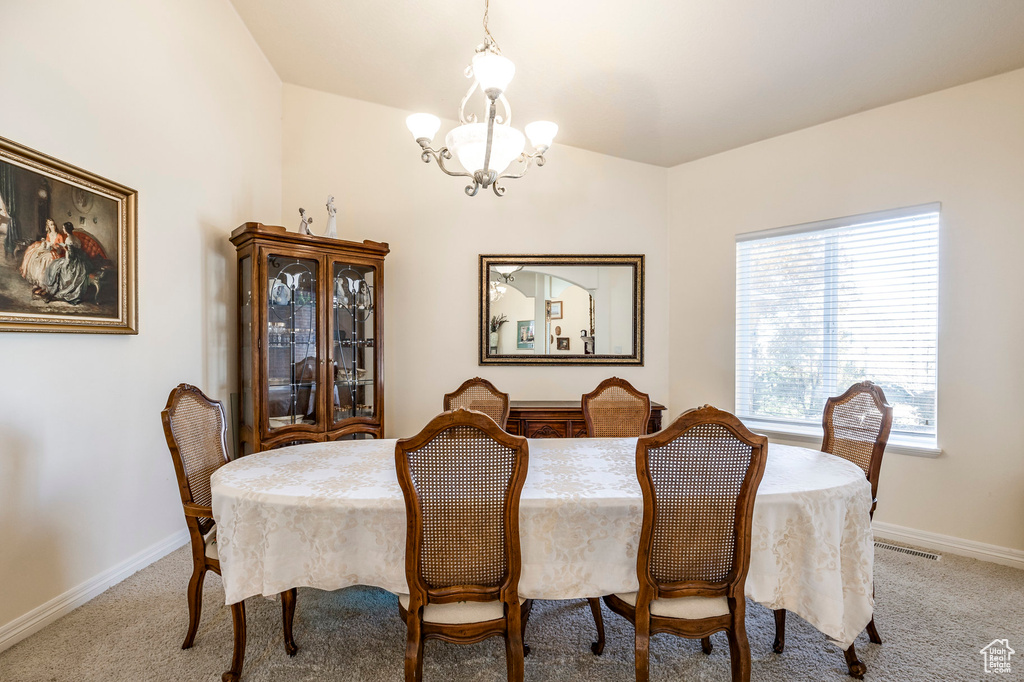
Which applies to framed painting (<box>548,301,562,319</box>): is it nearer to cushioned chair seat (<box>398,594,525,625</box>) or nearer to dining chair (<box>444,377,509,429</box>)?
dining chair (<box>444,377,509,429</box>)

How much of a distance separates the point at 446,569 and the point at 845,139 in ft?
11.7

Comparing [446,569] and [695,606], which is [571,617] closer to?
[695,606]

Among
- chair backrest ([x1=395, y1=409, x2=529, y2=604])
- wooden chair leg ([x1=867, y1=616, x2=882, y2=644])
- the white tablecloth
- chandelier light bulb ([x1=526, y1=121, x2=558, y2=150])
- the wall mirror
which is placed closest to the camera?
chair backrest ([x1=395, y1=409, x2=529, y2=604])

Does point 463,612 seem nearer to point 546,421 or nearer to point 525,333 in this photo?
point 546,421

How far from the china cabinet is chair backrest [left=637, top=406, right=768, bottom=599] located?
253 centimetres

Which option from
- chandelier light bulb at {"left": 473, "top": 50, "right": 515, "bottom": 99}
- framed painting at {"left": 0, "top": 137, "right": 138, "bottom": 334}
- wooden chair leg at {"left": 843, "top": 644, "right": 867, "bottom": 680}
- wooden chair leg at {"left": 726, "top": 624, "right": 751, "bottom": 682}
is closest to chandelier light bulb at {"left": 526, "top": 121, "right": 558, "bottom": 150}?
chandelier light bulb at {"left": 473, "top": 50, "right": 515, "bottom": 99}

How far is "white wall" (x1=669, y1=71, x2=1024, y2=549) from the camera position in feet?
8.55

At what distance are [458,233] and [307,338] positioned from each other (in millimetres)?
1483

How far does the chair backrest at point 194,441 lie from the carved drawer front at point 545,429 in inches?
77.0

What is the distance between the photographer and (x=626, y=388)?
2912mm

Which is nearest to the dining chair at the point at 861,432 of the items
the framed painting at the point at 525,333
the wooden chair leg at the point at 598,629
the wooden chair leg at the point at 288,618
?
the wooden chair leg at the point at 598,629

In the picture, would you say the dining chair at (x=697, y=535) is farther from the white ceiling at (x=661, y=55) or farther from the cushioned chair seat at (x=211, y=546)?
the white ceiling at (x=661, y=55)

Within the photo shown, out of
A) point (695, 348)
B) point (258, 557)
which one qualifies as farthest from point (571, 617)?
point (695, 348)

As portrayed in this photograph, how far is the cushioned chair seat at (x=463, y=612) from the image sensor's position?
4.65ft
